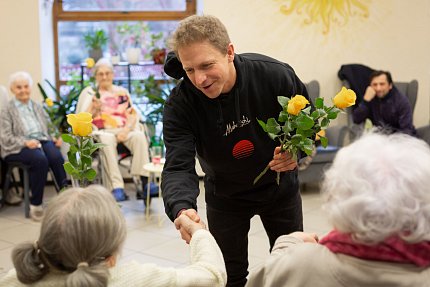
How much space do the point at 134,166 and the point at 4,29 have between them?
6.38 ft

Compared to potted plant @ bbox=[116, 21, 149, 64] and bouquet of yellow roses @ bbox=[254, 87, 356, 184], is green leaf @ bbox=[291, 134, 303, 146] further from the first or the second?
potted plant @ bbox=[116, 21, 149, 64]

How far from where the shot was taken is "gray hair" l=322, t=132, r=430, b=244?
3.70 ft

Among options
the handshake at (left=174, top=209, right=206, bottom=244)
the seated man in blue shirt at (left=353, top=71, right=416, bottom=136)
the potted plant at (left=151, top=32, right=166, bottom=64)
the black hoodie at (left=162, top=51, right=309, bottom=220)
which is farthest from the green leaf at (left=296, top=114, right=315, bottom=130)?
the potted plant at (left=151, top=32, right=166, bottom=64)

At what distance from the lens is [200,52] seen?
184 centimetres

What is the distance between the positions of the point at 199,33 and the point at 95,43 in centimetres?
429

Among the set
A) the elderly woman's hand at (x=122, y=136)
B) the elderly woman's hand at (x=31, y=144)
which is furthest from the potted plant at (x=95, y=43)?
the elderly woman's hand at (x=31, y=144)

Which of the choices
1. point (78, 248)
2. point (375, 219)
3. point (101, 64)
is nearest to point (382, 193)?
point (375, 219)

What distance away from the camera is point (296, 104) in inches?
71.1

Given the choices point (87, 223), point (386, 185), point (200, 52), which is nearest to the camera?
point (386, 185)

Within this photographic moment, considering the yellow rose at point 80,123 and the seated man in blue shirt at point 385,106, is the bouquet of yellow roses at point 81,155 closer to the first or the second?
Answer: the yellow rose at point 80,123

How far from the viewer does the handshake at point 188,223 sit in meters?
1.70

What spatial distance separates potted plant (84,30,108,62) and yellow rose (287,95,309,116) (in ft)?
14.5

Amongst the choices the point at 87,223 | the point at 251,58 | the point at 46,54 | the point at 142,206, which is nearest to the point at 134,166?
the point at 142,206

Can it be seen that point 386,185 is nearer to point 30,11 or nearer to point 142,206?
point 142,206
